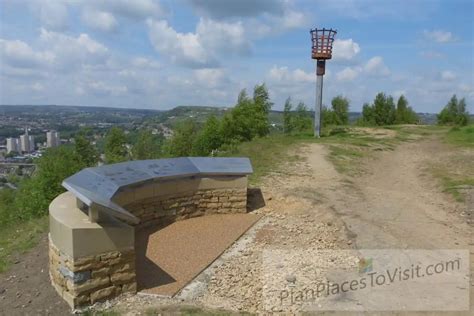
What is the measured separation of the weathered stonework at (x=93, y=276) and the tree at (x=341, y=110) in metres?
37.9

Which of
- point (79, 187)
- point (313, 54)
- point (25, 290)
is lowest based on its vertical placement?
point (25, 290)

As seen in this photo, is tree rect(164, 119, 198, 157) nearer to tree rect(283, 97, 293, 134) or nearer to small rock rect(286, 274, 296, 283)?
tree rect(283, 97, 293, 134)

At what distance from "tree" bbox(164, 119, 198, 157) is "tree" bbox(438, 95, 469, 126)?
74.9ft

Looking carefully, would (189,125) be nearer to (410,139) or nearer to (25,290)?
(410,139)

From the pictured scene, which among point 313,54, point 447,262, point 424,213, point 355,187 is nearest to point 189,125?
point 313,54

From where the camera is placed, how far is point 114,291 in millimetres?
5344

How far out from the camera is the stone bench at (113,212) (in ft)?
16.8

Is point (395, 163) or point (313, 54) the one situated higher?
point (313, 54)

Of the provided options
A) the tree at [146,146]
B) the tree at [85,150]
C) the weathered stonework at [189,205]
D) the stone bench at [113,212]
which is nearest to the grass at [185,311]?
the stone bench at [113,212]

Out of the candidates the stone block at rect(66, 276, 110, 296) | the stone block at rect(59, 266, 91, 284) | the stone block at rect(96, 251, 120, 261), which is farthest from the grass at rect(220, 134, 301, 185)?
the stone block at rect(59, 266, 91, 284)

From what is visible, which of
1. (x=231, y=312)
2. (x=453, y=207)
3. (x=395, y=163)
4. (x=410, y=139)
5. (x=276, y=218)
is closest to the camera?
(x=231, y=312)

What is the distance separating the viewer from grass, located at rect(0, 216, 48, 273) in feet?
23.0

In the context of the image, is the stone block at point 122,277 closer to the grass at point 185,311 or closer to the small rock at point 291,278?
the grass at point 185,311

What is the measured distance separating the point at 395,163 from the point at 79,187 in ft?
43.9
